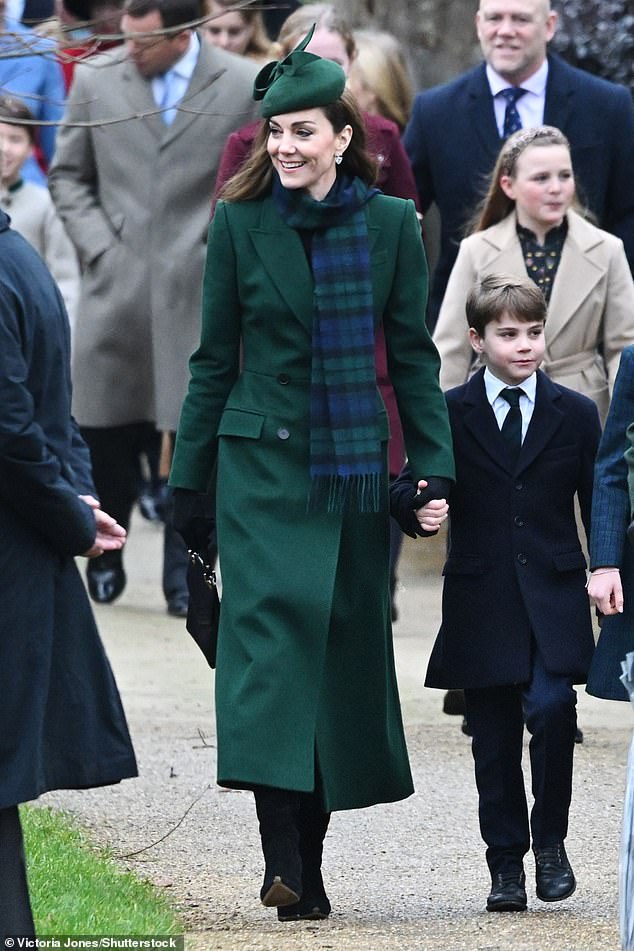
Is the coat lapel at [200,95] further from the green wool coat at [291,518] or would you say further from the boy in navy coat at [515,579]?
the green wool coat at [291,518]

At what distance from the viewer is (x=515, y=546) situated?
5.29 m

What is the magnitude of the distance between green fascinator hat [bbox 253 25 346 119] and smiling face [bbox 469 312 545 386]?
0.75 m

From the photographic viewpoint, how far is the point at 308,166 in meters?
4.99

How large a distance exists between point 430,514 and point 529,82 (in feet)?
9.71

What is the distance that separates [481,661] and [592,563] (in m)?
0.44

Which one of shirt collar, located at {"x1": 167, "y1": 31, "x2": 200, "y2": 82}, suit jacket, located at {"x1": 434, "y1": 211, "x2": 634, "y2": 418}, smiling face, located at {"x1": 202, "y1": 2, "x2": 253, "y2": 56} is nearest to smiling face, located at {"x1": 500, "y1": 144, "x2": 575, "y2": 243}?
suit jacket, located at {"x1": 434, "y1": 211, "x2": 634, "y2": 418}

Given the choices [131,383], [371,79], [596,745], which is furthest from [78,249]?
[596,745]

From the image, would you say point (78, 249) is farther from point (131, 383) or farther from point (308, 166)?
point (308, 166)

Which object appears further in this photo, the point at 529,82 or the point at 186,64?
the point at 186,64

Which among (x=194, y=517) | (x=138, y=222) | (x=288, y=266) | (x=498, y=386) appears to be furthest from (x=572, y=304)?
(x=138, y=222)

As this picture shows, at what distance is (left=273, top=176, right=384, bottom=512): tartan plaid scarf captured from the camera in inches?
194

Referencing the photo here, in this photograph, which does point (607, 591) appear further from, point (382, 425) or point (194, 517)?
point (194, 517)

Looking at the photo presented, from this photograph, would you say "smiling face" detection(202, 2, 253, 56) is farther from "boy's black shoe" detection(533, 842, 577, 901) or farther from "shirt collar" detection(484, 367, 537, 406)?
"boy's black shoe" detection(533, 842, 577, 901)

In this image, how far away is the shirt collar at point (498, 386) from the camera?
5418 millimetres
